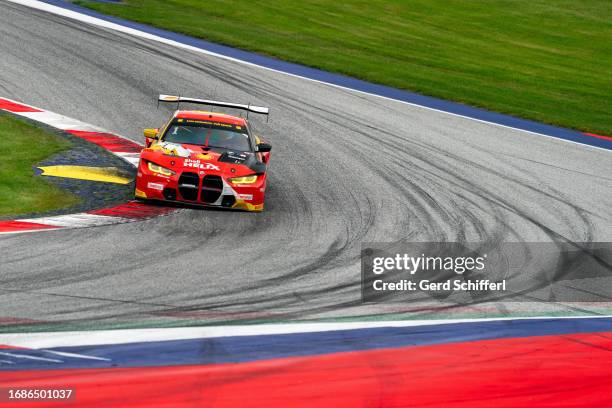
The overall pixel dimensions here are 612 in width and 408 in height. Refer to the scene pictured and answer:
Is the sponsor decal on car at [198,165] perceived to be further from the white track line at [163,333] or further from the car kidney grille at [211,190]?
the white track line at [163,333]

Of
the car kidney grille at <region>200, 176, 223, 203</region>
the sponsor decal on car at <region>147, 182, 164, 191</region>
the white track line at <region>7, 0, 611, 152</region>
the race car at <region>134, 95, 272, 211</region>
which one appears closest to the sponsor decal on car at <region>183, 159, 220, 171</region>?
the race car at <region>134, 95, 272, 211</region>

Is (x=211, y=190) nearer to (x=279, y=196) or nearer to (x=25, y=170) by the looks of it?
(x=279, y=196)

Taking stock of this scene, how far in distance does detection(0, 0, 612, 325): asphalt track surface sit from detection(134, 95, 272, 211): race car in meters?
0.27

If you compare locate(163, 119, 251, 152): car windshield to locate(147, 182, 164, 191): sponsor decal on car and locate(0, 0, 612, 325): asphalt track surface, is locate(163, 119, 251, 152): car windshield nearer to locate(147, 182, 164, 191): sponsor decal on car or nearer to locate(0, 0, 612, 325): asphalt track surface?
locate(0, 0, 612, 325): asphalt track surface

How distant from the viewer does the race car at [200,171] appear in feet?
46.7

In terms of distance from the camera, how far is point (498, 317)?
10.5m

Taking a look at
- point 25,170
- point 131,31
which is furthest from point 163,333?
point 131,31

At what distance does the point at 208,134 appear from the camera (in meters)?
15.6

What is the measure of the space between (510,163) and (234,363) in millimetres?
12494

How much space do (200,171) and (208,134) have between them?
1.39 meters

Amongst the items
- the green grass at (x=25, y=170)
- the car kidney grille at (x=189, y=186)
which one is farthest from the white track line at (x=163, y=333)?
the car kidney grille at (x=189, y=186)

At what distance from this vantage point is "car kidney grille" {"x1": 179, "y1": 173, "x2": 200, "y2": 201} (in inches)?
560

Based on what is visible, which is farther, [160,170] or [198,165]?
[198,165]

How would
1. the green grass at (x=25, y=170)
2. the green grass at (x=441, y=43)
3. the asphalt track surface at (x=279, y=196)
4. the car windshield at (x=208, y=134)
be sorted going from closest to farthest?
1. the asphalt track surface at (x=279, y=196)
2. the green grass at (x=25, y=170)
3. the car windshield at (x=208, y=134)
4. the green grass at (x=441, y=43)
